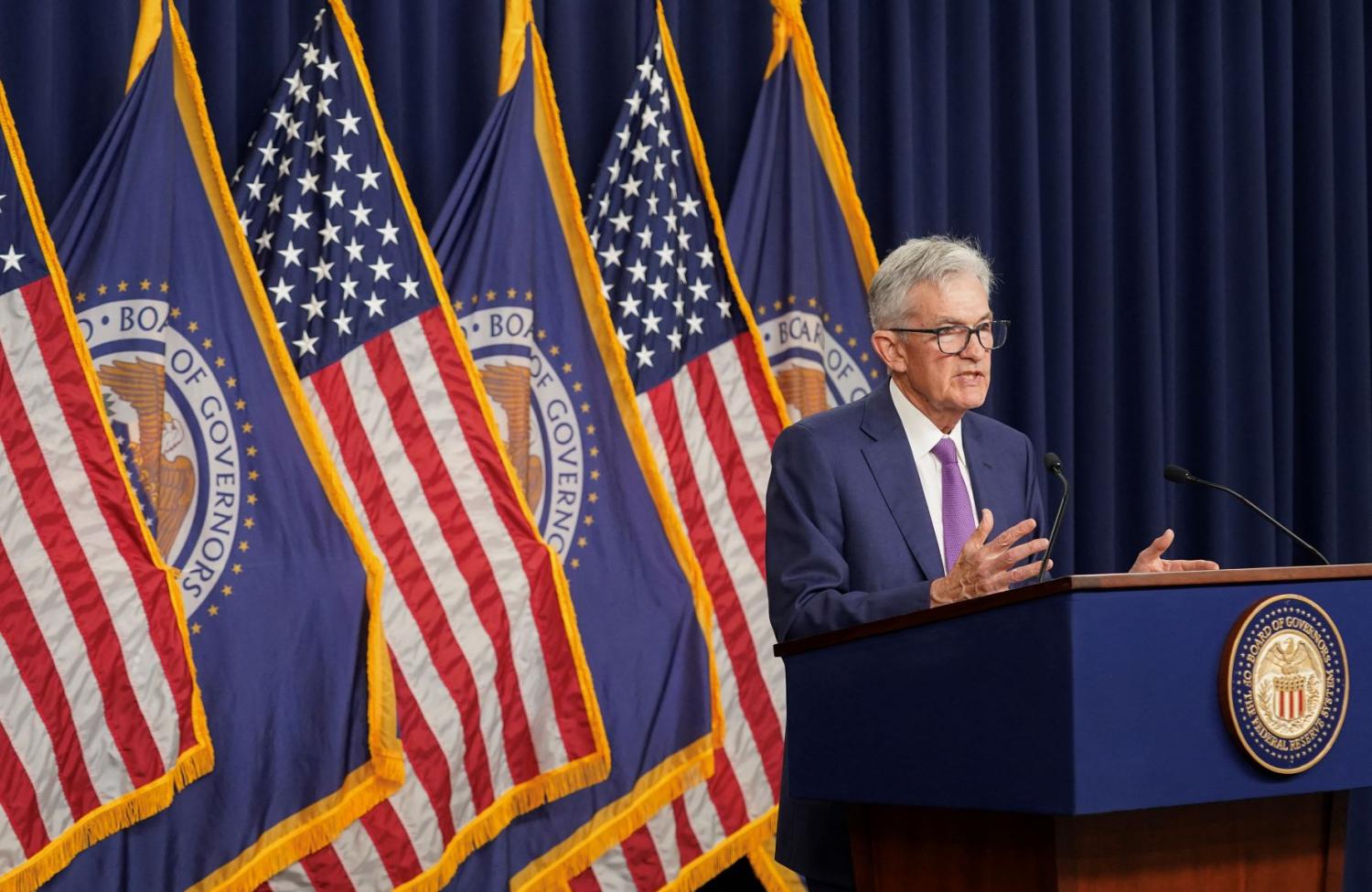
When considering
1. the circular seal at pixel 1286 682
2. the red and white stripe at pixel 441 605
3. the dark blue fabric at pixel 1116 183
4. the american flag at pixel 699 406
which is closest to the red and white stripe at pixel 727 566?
the american flag at pixel 699 406

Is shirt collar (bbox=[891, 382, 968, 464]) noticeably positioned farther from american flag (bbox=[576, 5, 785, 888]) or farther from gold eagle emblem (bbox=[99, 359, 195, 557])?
gold eagle emblem (bbox=[99, 359, 195, 557])

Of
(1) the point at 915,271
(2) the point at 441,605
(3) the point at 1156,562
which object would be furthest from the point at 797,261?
(3) the point at 1156,562

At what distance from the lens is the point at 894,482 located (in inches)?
96.1

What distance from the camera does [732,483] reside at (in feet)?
14.1

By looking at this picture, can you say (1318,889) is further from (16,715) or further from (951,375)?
(16,715)

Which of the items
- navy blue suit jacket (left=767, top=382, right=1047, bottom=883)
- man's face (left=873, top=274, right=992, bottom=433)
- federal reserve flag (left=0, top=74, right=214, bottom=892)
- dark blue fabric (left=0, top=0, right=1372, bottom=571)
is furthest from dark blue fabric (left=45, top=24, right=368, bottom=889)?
man's face (left=873, top=274, right=992, bottom=433)

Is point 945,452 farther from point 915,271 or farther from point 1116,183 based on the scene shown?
point 1116,183

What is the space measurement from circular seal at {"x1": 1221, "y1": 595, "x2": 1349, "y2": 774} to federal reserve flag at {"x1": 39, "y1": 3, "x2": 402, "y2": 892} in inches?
93.5

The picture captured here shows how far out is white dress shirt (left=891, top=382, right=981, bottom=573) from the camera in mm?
2502

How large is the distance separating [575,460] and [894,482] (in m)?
1.80

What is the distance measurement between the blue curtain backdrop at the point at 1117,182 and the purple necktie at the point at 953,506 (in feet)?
7.04

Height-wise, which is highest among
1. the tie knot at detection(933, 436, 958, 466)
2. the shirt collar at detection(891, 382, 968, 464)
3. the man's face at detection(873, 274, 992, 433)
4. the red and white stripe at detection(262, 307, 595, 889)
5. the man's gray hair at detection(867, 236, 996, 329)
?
the man's gray hair at detection(867, 236, 996, 329)

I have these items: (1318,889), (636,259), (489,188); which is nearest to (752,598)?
(636,259)

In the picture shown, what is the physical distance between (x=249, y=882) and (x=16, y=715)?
67 cm
